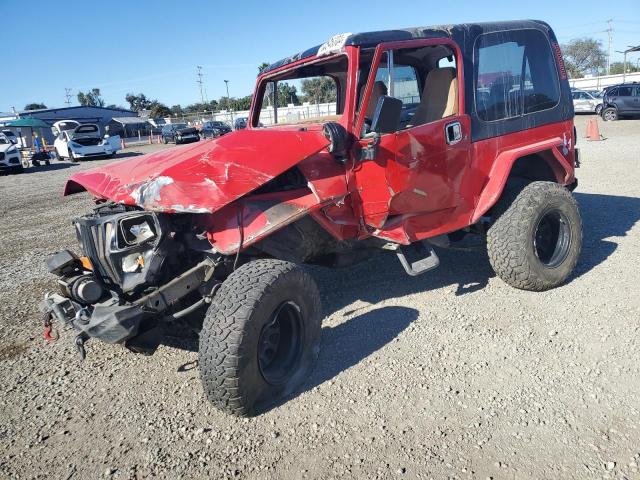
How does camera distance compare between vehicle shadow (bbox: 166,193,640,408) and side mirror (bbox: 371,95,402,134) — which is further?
vehicle shadow (bbox: 166,193,640,408)

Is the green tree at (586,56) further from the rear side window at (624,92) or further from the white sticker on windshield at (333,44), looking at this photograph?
the white sticker on windshield at (333,44)

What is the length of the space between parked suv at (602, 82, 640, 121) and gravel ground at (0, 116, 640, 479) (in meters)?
20.8

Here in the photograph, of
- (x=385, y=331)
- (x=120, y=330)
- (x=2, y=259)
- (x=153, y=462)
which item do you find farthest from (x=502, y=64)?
(x=2, y=259)

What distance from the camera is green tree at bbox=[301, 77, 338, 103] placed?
4254 millimetres

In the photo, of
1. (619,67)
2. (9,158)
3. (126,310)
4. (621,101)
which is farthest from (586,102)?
(619,67)

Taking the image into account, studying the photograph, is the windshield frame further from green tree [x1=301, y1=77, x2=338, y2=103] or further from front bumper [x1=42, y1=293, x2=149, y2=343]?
front bumper [x1=42, y1=293, x2=149, y2=343]

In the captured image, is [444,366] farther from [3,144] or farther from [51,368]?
[3,144]

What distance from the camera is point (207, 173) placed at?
288 cm

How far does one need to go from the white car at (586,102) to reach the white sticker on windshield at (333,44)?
25.8 metres

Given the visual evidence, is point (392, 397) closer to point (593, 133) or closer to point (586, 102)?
point (593, 133)

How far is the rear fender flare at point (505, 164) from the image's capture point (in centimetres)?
393

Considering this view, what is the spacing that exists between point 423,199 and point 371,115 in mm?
758

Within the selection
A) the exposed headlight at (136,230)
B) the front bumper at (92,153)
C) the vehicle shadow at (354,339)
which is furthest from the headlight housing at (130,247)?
the front bumper at (92,153)

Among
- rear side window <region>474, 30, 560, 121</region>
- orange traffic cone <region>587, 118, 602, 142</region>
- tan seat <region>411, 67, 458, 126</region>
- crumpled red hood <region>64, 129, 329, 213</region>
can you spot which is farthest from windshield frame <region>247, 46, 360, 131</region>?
orange traffic cone <region>587, 118, 602, 142</region>
